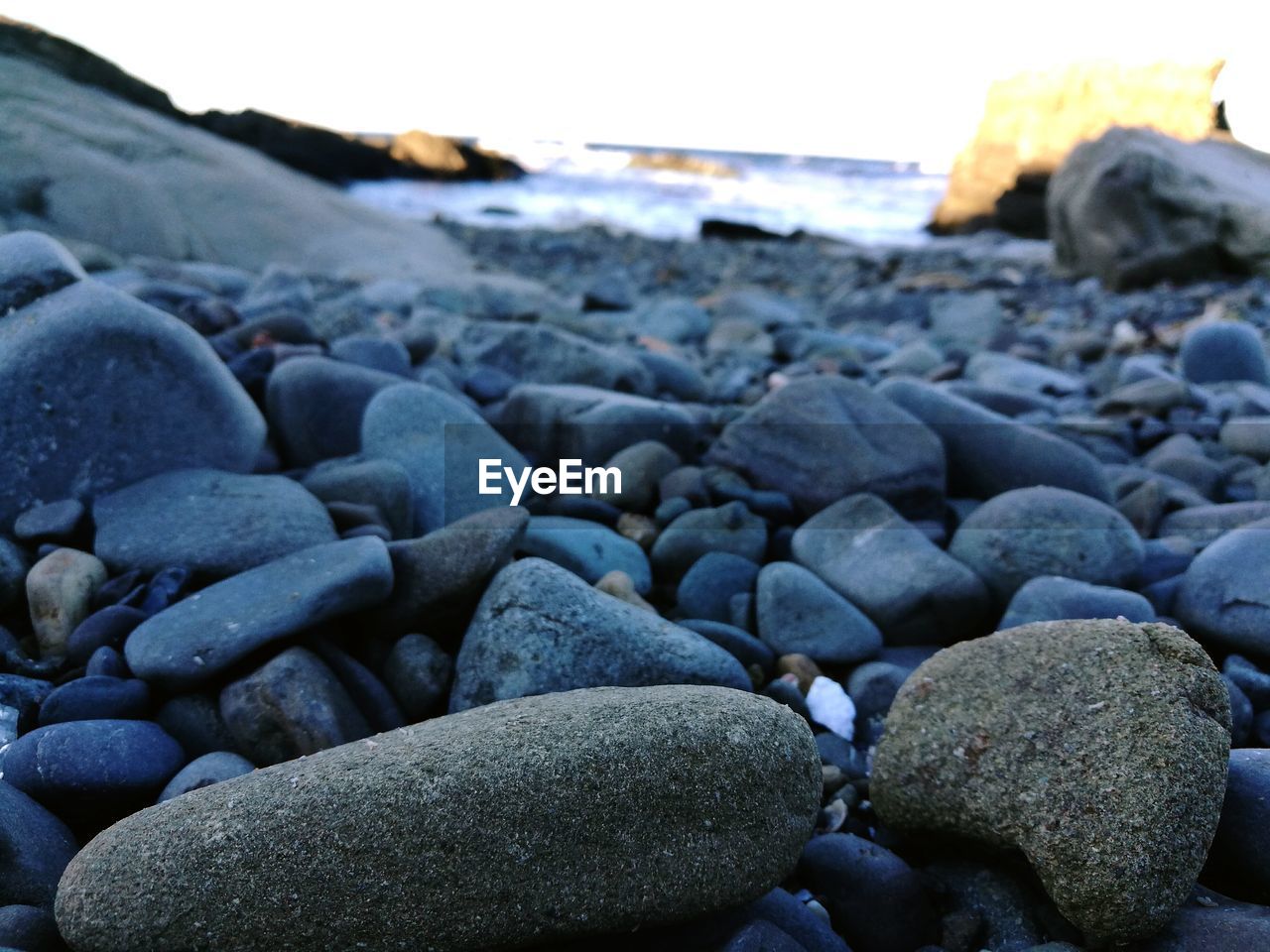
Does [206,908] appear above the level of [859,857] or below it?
above

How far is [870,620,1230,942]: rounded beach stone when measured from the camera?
136 centimetres

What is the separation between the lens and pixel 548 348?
4273 mm

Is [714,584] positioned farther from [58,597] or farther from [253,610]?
[58,597]

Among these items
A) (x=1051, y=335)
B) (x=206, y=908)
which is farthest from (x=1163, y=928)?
(x=1051, y=335)

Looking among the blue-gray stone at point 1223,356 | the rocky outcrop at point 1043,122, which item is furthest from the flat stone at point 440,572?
the rocky outcrop at point 1043,122

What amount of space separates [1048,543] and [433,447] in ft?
5.50

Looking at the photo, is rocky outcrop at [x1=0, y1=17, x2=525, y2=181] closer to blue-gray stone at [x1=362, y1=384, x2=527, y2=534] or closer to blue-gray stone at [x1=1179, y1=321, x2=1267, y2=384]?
blue-gray stone at [x1=362, y1=384, x2=527, y2=534]

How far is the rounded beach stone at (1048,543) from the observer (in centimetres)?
254

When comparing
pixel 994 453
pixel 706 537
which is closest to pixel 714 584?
pixel 706 537

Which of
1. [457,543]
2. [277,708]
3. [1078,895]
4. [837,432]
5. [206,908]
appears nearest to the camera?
[206,908]

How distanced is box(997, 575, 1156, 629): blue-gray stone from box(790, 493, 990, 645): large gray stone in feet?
0.45

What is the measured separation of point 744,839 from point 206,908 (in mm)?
694

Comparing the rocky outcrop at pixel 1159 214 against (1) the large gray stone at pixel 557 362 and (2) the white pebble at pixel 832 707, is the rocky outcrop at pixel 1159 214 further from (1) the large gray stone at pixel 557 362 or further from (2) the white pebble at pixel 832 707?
(2) the white pebble at pixel 832 707

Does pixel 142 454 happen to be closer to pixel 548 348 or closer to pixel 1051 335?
pixel 548 348
